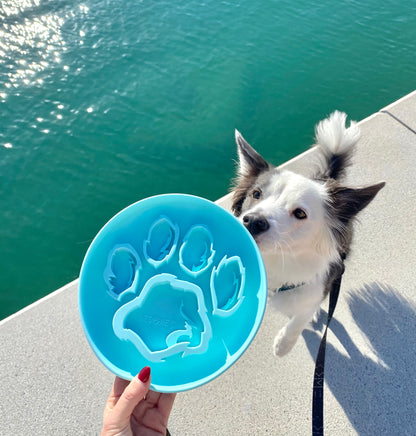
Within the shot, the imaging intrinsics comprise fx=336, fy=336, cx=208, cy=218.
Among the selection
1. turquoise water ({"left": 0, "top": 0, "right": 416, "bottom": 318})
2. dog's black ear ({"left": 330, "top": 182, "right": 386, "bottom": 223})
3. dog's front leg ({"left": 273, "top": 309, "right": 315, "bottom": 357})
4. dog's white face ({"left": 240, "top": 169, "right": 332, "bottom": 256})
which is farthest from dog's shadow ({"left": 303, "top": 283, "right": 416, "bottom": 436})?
turquoise water ({"left": 0, "top": 0, "right": 416, "bottom": 318})

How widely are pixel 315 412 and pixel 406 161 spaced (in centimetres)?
279

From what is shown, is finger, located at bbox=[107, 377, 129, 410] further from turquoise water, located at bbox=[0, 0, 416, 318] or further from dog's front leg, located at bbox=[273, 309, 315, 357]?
turquoise water, located at bbox=[0, 0, 416, 318]

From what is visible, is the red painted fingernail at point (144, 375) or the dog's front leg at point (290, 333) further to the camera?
the dog's front leg at point (290, 333)

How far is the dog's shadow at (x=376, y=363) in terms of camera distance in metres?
2.20

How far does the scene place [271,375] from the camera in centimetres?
235

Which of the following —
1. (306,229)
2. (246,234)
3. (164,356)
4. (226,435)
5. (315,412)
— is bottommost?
(226,435)

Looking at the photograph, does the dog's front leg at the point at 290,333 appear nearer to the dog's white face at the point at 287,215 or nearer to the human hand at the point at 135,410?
the dog's white face at the point at 287,215

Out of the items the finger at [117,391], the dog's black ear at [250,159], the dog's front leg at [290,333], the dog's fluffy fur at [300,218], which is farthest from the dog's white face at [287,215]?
the finger at [117,391]

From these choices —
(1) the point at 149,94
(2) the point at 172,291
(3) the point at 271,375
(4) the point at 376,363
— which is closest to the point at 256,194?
(2) the point at 172,291

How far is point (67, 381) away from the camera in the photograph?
233 cm

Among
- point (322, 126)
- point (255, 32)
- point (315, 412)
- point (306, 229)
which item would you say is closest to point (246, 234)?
point (306, 229)

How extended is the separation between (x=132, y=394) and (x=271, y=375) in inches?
53.6

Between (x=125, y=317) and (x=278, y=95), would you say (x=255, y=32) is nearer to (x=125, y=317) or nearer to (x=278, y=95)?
(x=278, y=95)

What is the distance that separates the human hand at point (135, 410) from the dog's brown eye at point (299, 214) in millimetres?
1074
